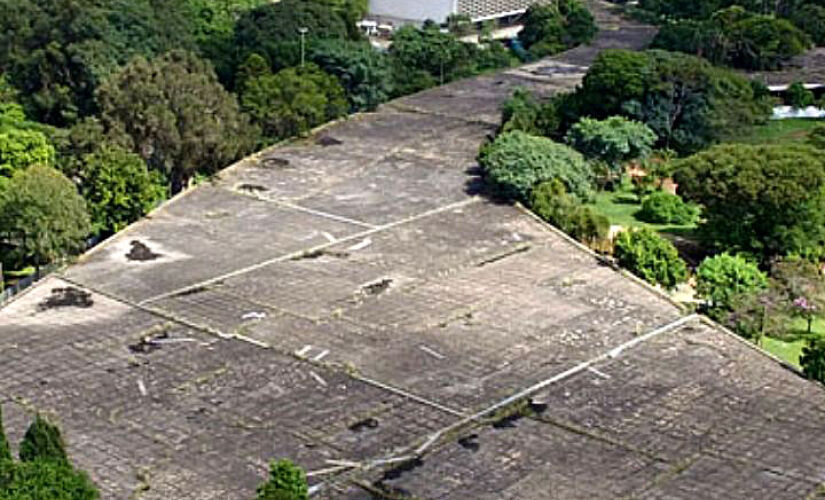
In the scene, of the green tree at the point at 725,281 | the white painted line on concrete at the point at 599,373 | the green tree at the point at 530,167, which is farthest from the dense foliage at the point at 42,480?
the green tree at the point at 530,167

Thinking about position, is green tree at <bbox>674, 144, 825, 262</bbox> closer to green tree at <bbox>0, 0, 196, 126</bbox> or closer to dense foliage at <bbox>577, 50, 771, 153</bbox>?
dense foliage at <bbox>577, 50, 771, 153</bbox>

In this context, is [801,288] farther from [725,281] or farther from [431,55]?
[431,55]

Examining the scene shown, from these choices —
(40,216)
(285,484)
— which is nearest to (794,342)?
(285,484)

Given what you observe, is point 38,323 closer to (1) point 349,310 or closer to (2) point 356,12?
(1) point 349,310

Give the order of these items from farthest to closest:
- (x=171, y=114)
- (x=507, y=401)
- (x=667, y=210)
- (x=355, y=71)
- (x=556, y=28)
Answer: (x=556, y=28)
(x=355, y=71)
(x=667, y=210)
(x=171, y=114)
(x=507, y=401)

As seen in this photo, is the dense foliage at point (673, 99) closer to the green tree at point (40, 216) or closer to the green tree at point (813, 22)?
the green tree at point (813, 22)

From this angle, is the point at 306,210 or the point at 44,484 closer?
the point at 44,484
